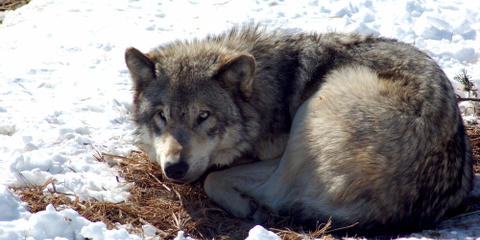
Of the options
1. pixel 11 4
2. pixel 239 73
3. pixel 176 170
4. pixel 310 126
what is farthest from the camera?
pixel 11 4

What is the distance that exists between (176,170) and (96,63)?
11.8 feet

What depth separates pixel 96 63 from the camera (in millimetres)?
6887

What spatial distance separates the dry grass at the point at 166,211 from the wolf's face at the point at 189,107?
0.31 m

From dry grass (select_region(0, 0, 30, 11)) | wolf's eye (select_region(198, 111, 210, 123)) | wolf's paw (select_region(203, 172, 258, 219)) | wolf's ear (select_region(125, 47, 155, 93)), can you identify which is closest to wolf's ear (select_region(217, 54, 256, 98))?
wolf's eye (select_region(198, 111, 210, 123))

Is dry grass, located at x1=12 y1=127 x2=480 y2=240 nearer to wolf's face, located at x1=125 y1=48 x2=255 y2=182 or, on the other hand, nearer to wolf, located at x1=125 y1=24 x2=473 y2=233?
wolf, located at x1=125 y1=24 x2=473 y2=233

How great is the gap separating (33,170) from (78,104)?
63.2 inches

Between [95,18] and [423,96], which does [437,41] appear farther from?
[95,18]

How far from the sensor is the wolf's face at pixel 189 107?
3996 millimetres

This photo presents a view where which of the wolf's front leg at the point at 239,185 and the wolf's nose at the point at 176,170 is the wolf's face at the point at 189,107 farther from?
the wolf's front leg at the point at 239,185

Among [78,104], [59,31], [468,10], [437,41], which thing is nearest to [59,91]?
[78,104]

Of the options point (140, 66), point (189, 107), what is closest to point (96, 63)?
point (140, 66)

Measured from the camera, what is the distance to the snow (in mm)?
4145

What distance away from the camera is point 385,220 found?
12.0ft

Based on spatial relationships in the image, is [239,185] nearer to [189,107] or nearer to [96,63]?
[189,107]
